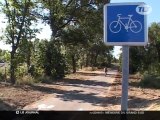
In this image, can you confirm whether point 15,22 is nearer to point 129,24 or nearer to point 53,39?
point 53,39

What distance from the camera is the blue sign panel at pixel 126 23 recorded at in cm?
391

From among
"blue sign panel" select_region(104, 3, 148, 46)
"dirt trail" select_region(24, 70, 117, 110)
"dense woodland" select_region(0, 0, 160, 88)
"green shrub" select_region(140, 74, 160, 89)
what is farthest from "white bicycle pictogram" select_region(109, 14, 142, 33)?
"green shrub" select_region(140, 74, 160, 89)

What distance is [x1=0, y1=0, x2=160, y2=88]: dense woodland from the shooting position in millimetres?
30859

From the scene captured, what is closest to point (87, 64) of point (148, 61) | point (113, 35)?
point (148, 61)

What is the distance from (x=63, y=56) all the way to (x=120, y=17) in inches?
1458

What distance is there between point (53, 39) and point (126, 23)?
37953mm

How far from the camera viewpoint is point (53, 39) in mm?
41688

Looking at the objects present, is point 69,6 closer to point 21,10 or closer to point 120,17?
point 21,10

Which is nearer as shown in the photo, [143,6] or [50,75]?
[143,6]

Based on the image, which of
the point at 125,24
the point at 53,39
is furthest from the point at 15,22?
the point at 125,24

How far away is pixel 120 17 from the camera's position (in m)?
3.94

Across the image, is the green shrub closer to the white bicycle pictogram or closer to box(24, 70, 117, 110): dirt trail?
box(24, 70, 117, 110): dirt trail

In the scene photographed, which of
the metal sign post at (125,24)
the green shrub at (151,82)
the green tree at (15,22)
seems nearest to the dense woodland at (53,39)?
the green tree at (15,22)

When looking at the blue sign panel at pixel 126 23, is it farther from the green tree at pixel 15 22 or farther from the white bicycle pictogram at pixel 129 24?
the green tree at pixel 15 22
